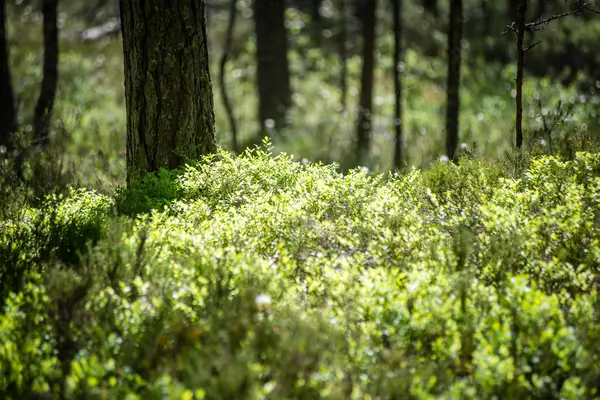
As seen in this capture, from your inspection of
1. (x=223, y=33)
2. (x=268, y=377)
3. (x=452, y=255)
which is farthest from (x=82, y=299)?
(x=223, y=33)

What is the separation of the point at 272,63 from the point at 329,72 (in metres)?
7.08

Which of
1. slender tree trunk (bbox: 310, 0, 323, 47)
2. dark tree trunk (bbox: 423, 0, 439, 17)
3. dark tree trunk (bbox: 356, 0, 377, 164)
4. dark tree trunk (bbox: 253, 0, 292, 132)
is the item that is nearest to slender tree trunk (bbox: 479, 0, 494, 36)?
dark tree trunk (bbox: 423, 0, 439, 17)

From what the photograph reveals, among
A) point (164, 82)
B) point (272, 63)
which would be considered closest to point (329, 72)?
point (272, 63)

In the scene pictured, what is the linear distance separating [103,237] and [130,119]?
2.05 m

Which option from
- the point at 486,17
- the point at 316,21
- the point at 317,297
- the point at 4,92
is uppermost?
the point at 486,17

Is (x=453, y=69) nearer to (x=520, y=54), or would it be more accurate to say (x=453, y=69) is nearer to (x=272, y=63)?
(x=520, y=54)

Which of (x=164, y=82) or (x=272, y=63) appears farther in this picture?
(x=272, y=63)

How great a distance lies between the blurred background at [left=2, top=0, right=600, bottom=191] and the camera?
13094 mm

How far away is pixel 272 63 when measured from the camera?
46.8 feet

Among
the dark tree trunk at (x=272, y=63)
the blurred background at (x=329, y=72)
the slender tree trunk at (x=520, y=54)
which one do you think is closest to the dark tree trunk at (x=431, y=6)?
the blurred background at (x=329, y=72)

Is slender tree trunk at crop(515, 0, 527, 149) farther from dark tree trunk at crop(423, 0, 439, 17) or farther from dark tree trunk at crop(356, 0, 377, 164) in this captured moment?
dark tree trunk at crop(423, 0, 439, 17)

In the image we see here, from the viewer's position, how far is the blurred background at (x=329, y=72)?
43.0 ft

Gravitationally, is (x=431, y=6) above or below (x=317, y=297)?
above

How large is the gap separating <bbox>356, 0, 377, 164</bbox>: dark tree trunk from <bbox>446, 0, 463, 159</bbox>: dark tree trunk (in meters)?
3.17
